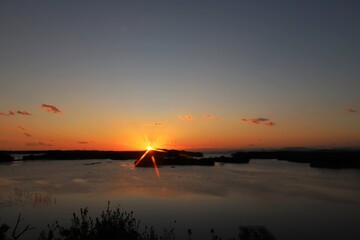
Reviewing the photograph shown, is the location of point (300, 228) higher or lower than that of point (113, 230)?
lower

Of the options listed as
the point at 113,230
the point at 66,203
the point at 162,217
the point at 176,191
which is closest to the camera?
the point at 113,230

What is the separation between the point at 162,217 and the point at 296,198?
20.8m

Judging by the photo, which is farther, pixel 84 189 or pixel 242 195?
pixel 84 189

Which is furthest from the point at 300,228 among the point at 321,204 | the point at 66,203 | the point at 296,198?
the point at 66,203

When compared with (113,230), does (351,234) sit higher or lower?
lower

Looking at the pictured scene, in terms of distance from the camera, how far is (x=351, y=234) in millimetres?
25516

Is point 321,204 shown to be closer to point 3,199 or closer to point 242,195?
point 242,195

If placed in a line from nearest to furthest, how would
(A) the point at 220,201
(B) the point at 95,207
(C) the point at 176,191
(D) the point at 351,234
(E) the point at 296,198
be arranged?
1. (D) the point at 351,234
2. (B) the point at 95,207
3. (A) the point at 220,201
4. (E) the point at 296,198
5. (C) the point at 176,191

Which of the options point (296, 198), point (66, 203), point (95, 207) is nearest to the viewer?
point (95, 207)

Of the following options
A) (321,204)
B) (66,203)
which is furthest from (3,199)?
(321,204)

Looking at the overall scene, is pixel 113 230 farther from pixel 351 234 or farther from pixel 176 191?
pixel 176 191

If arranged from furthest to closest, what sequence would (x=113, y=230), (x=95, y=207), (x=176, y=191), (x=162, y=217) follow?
(x=176, y=191), (x=95, y=207), (x=162, y=217), (x=113, y=230)

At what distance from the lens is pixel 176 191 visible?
158 ft

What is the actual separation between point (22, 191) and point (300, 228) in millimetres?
35687
